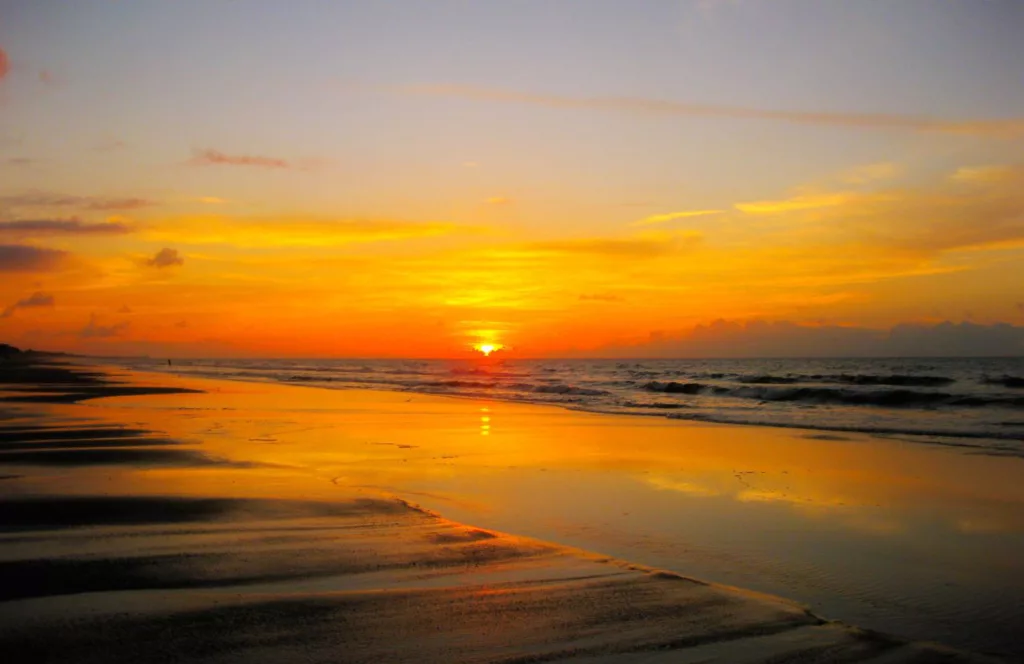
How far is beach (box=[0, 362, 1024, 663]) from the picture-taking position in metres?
5.32

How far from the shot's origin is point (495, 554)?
763cm

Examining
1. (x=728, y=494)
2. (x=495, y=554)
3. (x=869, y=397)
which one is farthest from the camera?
(x=869, y=397)

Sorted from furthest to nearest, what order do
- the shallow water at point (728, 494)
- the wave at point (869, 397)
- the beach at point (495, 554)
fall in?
the wave at point (869, 397) → the shallow water at point (728, 494) → the beach at point (495, 554)

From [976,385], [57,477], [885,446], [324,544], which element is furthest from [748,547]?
[976,385]

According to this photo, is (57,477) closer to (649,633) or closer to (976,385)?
(649,633)

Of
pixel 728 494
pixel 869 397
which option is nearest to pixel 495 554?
pixel 728 494

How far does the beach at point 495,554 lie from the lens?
532 centimetres

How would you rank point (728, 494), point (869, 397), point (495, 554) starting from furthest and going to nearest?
point (869, 397), point (728, 494), point (495, 554)

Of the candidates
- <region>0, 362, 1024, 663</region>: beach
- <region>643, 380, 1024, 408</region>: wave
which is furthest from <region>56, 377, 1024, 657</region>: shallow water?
<region>643, 380, 1024, 408</region>: wave

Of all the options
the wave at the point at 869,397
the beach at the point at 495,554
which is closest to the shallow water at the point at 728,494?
the beach at the point at 495,554

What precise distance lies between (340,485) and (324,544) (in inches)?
153

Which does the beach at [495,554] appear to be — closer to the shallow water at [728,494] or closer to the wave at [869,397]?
the shallow water at [728,494]

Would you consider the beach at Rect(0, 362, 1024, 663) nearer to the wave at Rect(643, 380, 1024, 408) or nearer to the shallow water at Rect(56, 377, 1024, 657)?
the shallow water at Rect(56, 377, 1024, 657)

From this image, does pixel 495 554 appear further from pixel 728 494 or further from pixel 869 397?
pixel 869 397
